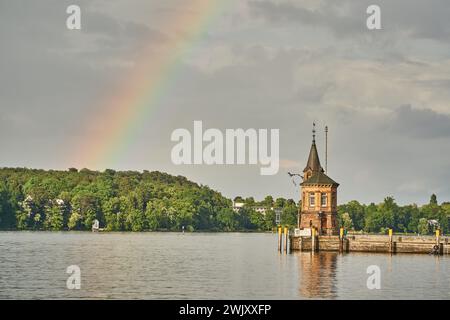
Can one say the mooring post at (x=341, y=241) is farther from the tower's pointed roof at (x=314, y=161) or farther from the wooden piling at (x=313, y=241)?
the tower's pointed roof at (x=314, y=161)

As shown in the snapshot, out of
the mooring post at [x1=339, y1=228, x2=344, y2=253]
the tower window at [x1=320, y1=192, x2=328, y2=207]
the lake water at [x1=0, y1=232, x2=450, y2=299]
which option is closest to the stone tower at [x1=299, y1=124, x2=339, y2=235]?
the tower window at [x1=320, y1=192, x2=328, y2=207]

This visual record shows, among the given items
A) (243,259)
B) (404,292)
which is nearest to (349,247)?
(243,259)

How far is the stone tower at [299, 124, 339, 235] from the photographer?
4309 inches

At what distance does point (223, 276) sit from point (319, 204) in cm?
3094

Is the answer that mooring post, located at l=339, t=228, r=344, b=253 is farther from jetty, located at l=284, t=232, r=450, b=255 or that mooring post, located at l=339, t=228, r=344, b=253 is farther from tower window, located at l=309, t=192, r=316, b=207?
tower window, located at l=309, t=192, r=316, b=207

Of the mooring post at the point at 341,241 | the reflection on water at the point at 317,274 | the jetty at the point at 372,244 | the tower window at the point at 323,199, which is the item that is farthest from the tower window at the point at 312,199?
Result: the mooring post at the point at 341,241

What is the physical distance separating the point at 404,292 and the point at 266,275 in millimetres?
16076

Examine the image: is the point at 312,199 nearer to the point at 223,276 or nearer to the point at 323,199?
the point at 323,199

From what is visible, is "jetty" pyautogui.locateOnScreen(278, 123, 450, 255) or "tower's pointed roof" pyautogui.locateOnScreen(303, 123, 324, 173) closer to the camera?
"jetty" pyautogui.locateOnScreen(278, 123, 450, 255)

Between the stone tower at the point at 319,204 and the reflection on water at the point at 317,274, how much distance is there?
424 cm
